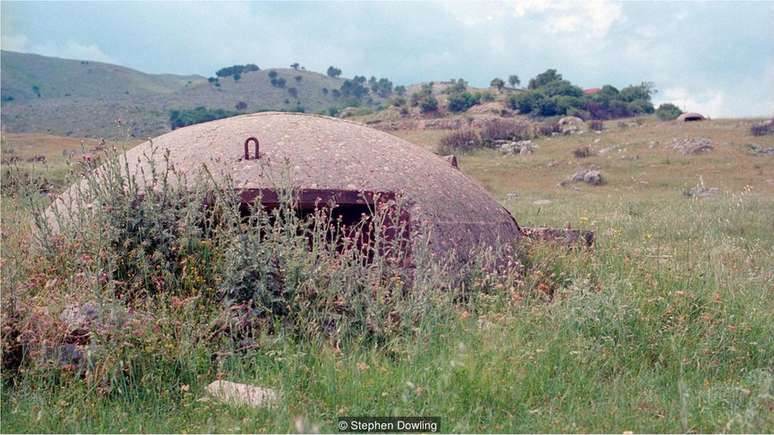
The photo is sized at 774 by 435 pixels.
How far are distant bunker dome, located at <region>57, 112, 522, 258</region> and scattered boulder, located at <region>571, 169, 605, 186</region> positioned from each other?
49.8 feet

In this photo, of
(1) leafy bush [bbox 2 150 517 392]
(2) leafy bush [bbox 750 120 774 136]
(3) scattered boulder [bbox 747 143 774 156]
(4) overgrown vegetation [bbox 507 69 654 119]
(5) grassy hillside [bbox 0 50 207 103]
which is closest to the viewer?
(1) leafy bush [bbox 2 150 517 392]

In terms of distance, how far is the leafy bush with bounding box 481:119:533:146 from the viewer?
32594mm

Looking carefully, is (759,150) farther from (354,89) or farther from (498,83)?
(354,89)

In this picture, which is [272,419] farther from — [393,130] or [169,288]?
[393,130]

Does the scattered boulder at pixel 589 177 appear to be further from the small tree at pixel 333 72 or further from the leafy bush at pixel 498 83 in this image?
the small tree at pixel 333 72

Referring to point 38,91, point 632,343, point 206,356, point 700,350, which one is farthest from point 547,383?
point 38,91

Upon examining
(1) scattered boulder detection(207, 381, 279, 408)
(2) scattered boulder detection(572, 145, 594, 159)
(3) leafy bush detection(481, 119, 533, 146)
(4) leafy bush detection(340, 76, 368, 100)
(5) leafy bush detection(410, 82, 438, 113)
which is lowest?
(1) scattered boulder detection(207, 381, 279, 408)

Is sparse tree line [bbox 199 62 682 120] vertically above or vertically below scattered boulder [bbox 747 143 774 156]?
above

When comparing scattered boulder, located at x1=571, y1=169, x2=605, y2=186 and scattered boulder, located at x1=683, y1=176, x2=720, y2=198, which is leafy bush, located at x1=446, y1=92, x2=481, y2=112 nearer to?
scattered boulder, located at x1=571, y1=169, x2=605, y2=186

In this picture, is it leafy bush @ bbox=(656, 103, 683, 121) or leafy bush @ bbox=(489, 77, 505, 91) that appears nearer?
leafy bush @ bbox=(656, 103, 683, 121)

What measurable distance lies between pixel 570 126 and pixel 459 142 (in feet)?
29.8

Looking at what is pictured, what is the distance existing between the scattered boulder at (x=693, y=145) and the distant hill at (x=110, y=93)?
32.2 metres

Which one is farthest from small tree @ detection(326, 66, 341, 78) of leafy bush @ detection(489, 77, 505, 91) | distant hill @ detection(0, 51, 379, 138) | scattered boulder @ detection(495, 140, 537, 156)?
scattered boulder @ detection(495, 140, 537, 156)

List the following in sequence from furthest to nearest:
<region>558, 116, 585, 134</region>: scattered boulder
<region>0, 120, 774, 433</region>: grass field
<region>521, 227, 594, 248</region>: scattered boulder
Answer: <region>558, 116, 585, 134</region>: scattered boulder → <region>521, 227, 594, 248</region>: scattered boulder → <region>0, 120, 774, 433</region>: grass field
